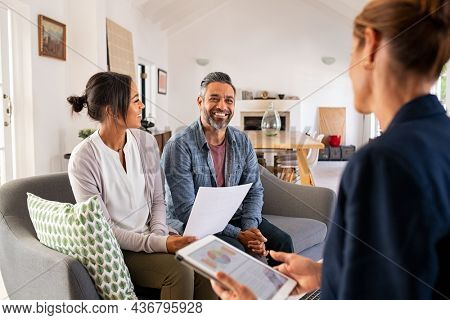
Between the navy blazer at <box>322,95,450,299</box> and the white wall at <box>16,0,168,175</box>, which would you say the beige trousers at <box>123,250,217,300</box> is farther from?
the white wall at <box>16,0,168,175</box>

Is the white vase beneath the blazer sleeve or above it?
above

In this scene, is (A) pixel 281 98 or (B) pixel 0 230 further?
(B) pixel 0 230

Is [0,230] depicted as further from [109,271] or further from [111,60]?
[111,60]

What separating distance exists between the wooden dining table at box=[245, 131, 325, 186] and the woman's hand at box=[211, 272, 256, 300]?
0.25m

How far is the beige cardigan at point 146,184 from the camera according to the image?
2.05ft

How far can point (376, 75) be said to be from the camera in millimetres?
260

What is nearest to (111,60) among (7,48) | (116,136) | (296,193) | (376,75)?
(7,48)

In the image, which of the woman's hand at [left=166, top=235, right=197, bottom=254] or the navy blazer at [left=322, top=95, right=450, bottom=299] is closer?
the navy blazer at [left=322, top=95, right=450, bottom=299]

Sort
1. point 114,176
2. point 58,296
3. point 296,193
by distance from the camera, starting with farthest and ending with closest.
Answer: point 296,193 → point 114,176 → point 58,296

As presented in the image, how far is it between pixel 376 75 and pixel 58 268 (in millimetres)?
432

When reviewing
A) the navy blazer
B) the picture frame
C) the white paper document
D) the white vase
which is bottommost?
the white paper document

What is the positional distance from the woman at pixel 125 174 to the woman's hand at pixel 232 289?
25 cm

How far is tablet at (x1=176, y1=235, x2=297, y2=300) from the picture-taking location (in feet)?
1.10

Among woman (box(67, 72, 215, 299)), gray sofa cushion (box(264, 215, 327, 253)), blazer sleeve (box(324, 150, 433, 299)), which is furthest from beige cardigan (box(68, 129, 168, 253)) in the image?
blazer sleeve (box(324, 150, 433, 299))
